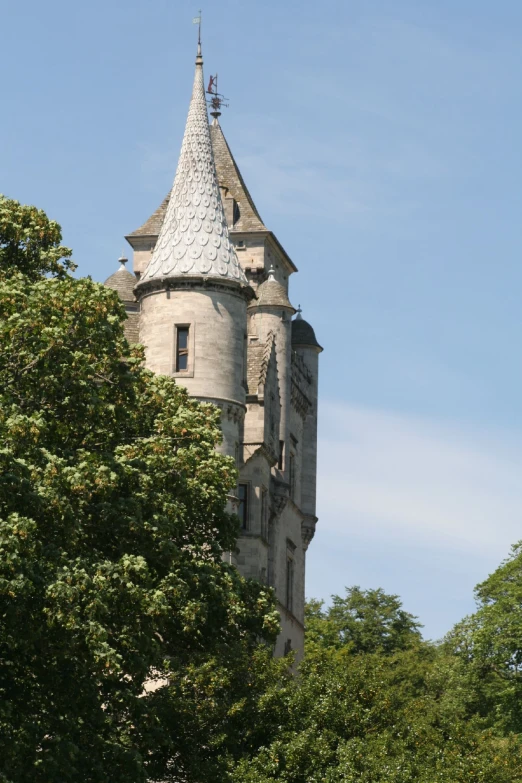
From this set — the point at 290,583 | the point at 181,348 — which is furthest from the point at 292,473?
the point at 181,348

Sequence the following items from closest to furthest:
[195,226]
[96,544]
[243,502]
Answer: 1. [96,544]
2. [195,226]
3. [243,502]

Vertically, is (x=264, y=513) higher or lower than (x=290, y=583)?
lower

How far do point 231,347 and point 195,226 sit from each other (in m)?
4.54

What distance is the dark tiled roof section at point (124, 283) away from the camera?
70250mm

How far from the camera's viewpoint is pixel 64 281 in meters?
34.5

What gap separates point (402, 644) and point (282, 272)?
3008cm

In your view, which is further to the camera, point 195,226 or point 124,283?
point 124,283

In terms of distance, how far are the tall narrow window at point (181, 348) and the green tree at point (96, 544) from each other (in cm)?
1907

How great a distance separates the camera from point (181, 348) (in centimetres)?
5838

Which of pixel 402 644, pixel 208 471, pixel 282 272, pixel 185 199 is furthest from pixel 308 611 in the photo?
pixel 208 471

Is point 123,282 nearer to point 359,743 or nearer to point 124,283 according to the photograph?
point 124,283

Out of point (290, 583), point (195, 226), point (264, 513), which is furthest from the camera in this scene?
point (290, 583)

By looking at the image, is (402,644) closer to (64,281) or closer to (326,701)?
(326,701)

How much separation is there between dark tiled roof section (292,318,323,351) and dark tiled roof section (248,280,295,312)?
746 centimetres
